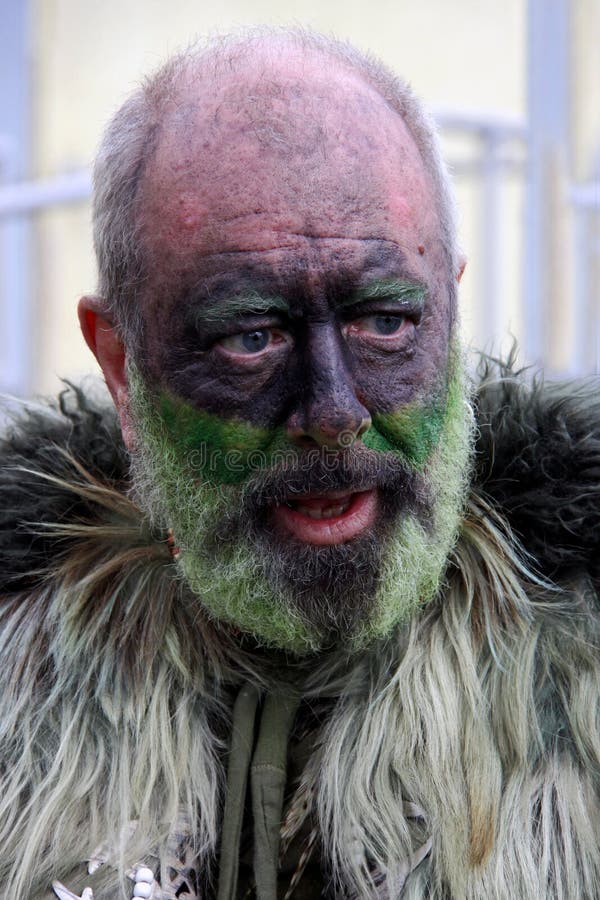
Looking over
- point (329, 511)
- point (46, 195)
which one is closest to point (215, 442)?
point (329, 511)

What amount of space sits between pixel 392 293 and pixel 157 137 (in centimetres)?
39

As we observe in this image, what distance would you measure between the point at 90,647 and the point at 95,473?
30 centimetres

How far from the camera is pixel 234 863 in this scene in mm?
1474

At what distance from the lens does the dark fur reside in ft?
5.17

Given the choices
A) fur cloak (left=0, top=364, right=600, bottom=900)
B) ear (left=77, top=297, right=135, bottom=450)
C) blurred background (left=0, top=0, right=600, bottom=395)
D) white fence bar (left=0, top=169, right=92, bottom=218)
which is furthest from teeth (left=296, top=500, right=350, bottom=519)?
white fence bar (left=0, top=169, right=92, bottom=218)

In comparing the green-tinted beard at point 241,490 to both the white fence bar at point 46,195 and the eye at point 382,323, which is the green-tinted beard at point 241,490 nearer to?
the eye at point 382,323

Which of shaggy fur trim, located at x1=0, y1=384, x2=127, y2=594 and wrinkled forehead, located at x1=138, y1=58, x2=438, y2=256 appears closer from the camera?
wrinkled forehead, located at x1=138, y1=58, x2=438, y2=256

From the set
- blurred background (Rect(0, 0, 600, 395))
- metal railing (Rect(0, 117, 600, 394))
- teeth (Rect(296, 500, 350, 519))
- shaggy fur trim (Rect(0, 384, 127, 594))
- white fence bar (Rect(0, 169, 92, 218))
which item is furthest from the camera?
white fence bar (Rect(0, 169, 92, 218))

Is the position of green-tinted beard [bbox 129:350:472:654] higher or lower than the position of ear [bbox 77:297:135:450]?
lower

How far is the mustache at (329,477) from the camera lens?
1.48 m

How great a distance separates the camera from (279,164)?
4.90ft

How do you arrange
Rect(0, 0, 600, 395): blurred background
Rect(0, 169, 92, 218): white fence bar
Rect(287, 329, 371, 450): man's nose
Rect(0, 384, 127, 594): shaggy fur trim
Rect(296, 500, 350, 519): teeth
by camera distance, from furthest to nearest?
Rect(0, 169, 92, 218): white fence bar, Rect(0, 0, 600, 395): blurred background, Rect(0, 384, 127, 594): shaggy fur trim, Rect(296, 500, 350, 519): teeth, Rect(287, 329, 371, 450): man's nose

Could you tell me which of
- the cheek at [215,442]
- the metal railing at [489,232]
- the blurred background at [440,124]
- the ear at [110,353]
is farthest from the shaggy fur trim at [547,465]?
the blurred background at [440,124]

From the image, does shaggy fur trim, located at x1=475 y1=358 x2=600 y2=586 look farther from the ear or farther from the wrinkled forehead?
the ear
